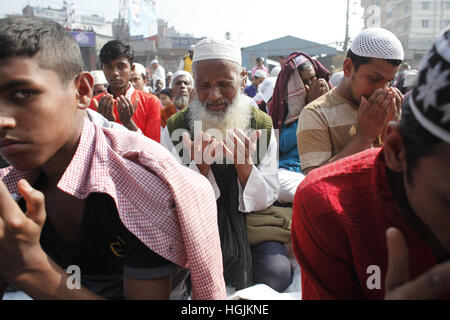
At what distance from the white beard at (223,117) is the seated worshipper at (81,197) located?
5.74ft

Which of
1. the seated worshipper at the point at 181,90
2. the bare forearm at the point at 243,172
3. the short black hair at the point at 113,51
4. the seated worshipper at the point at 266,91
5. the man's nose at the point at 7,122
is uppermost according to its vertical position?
the man's nose at the point at 7,122

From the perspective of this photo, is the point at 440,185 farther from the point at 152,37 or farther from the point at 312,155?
the point at 152,37

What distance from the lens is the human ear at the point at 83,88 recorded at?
4.85 feet

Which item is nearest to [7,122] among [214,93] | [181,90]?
[214,93]

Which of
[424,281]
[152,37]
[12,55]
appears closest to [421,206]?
[424,281]

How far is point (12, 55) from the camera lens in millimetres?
1214

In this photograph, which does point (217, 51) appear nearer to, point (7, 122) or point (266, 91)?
point (7, 122)

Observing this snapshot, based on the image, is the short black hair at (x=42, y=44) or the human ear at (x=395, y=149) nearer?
the human ear at (x=395, y=149)

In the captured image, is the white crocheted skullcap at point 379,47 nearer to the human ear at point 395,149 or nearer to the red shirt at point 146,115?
the human ear at point 395,149

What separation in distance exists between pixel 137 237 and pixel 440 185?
97 centimetres

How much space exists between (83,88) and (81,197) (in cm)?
47

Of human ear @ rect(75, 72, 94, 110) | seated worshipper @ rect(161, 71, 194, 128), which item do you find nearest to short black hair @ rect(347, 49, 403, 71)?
human ear @ rect(75, 72, 94, 110)

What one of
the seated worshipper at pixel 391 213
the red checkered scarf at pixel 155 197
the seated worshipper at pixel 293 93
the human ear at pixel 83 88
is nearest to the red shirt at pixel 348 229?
the seated worshipper at pixel 391 213

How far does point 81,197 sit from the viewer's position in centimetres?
133
